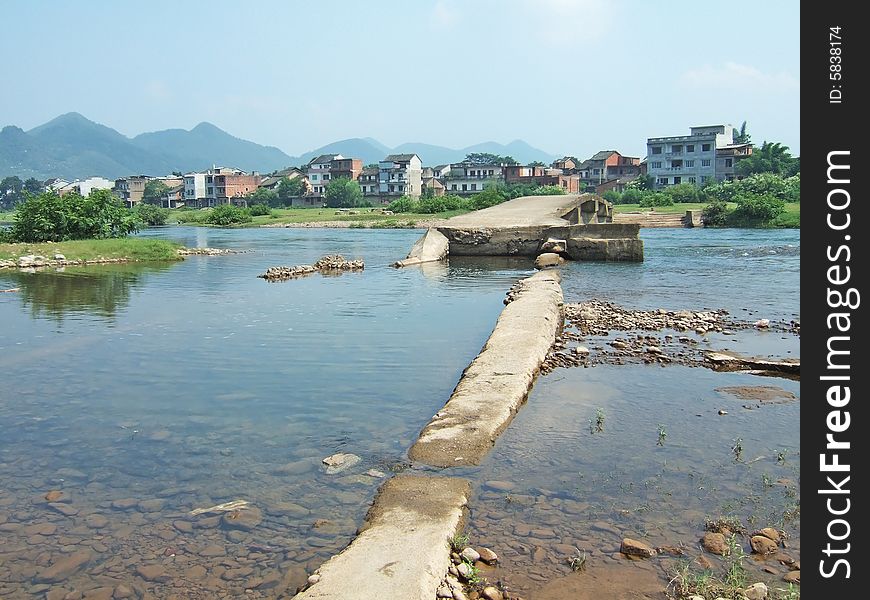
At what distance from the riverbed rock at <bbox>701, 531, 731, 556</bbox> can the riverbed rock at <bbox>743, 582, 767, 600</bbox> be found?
0.49m

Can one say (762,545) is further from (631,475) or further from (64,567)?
(64,567)

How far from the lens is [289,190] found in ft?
389

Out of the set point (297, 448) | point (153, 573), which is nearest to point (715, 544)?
point (153, 573)

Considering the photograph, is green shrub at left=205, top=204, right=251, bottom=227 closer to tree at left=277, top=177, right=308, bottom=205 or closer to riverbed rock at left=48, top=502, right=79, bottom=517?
tree at left=277, top=177, right=308, bottom=205

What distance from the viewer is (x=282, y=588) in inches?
185

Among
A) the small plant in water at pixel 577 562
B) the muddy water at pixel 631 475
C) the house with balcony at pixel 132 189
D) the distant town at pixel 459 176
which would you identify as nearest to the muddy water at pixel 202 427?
the muddy water at pixel 631 475

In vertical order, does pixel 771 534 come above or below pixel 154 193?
below

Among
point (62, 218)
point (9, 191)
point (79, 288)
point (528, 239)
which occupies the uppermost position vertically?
point (9, 191)

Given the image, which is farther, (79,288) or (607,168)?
(607,168)

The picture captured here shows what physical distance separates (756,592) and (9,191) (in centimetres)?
18772

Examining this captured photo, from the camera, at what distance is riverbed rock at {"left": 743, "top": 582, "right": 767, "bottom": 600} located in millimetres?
4414

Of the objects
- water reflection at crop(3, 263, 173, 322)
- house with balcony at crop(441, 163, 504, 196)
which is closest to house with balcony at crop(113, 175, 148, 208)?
house with balcony at crop(441, 163, 504, 196)

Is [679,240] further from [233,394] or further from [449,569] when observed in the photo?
[449,569]

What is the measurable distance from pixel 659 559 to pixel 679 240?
39277 millimetres
